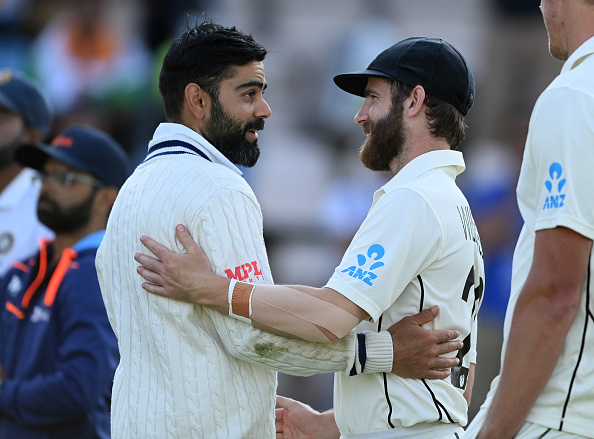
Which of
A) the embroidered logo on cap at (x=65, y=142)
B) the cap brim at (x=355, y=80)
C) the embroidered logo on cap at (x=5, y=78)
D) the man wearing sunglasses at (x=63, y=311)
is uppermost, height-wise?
the embroidered logo on cap at (x=5, y=78)

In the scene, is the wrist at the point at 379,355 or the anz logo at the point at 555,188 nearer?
the anz logo at the point at 555,188

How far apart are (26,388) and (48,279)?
60 cm

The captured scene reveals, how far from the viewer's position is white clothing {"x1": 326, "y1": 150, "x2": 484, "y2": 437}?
3303mm

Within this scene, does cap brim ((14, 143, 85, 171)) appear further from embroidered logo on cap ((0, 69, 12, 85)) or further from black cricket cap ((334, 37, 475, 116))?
black cricket cap ((334, 37, 475, 116))

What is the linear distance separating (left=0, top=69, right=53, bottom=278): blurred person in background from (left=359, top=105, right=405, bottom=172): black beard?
2.98 m

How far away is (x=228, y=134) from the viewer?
3.68m

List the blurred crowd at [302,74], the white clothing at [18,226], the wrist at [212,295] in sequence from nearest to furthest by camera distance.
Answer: the wrist at [212,295]
the white clothing at [18,226]
the blurred crowd at [302,74]

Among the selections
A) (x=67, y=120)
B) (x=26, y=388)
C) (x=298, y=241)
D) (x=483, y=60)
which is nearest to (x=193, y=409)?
(x=26, y=388)

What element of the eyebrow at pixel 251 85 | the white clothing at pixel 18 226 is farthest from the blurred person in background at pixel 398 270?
the white clothing at pixel 18 226

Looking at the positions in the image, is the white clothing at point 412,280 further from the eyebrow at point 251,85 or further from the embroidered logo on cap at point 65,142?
the embroidered logo on cap at point 65,142

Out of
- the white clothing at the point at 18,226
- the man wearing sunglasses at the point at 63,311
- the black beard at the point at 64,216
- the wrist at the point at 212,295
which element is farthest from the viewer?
the white clothing at the point at 18,226

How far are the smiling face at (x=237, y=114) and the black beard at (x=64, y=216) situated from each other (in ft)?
6.19

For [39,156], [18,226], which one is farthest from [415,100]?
[18,226]

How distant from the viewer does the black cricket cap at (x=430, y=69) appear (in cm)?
366
